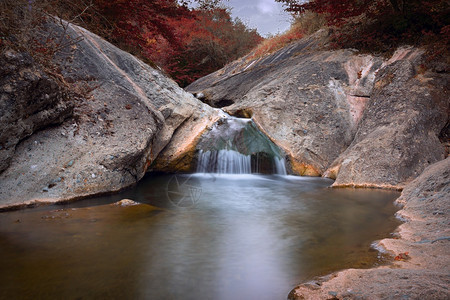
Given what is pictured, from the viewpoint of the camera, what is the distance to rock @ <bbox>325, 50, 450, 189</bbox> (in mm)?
5309

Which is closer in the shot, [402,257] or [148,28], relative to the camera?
[402,257]

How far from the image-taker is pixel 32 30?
4.99 metres

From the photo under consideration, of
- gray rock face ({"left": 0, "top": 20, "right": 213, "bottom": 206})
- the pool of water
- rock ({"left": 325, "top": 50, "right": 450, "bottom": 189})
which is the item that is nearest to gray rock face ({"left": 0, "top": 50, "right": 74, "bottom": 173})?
gray rock face ({"left": 0, "top": 20, "right": 213, "bottom": 206})

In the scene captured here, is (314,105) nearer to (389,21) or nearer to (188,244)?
(389,21)

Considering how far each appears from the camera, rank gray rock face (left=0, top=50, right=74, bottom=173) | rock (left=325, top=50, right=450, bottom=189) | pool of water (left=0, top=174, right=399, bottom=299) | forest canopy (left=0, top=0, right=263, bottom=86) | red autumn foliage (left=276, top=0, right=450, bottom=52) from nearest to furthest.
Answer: pool of water (left=0, top=174, right=399, bottom=299), gray rock face (left=0, top=50, right=74, bottom=173), forest canopy (left=0, top=0, right=263, bottom=86), rock (left=325, top=50, right=450, bottom=189), red autumn foliage (left=276, top=0, right=450, bottom=52)

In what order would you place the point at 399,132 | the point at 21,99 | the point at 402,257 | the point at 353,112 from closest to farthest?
the point at 402,257 → the point at 21,99 → the point at 399,132 → the point at 353,112

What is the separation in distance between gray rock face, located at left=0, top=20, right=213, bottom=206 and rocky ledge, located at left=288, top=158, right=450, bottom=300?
11.8ft

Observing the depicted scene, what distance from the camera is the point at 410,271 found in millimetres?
2100

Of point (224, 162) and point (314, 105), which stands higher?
point (314, 105)

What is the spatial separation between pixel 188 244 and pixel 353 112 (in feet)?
19.1

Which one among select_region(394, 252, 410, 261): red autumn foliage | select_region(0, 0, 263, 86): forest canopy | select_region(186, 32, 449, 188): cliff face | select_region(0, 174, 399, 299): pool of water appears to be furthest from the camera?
select_region(186, 32, 449, 188): cliff face

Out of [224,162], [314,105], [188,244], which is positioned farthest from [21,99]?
[314,105]

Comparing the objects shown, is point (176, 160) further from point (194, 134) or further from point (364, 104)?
point (364, 104)

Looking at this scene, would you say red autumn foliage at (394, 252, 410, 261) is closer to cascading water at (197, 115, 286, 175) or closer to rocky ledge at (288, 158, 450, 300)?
rocky ledge at (288, 158, 450, 300)
